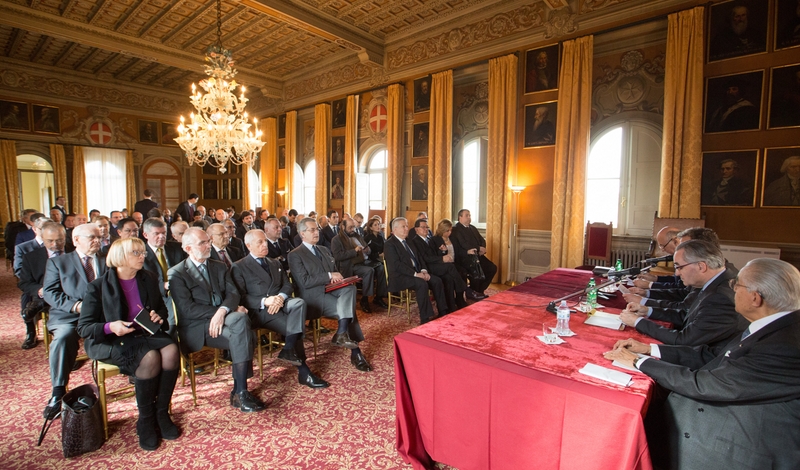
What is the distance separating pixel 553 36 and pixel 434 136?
3.23 m

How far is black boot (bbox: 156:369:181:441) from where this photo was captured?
9.18ft

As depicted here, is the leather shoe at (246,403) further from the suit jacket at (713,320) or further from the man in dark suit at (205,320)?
the suit jacket at (713,320)

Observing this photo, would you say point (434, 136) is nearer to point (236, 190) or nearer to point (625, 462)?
point (625, 462)

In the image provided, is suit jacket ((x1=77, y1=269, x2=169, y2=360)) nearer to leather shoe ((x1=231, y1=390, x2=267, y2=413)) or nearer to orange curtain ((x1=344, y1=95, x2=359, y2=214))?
leather shoe ((x1=231, y1=390, x2=267, y2=413))

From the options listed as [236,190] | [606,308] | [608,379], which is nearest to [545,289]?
[606,308]

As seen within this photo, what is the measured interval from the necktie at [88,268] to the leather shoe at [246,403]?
169 centimetres

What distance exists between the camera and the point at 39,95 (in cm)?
1227

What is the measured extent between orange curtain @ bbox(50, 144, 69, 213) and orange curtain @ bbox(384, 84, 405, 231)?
1086 cm

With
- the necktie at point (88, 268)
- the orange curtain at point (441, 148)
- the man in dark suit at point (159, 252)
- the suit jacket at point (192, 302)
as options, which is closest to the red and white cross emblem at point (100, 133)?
the orange curtain at point (441, 148)

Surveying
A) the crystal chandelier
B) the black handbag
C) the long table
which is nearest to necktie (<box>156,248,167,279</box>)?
the long table

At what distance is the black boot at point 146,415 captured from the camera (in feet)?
8.82

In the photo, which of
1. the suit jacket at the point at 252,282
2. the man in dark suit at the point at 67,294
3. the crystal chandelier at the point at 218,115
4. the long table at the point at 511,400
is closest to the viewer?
the long table at the point at 511,400

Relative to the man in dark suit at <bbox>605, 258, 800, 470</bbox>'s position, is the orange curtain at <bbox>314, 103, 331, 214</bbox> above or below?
above

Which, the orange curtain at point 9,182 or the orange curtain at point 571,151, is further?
the orange curtain at point 9,182
